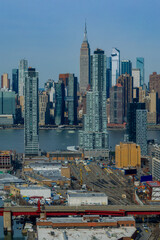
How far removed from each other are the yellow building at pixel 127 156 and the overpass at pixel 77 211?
711 inches

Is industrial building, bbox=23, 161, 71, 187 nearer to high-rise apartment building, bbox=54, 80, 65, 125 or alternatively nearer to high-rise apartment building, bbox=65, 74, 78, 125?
high-rise apartment building, bbox=65, 74, 78, 125

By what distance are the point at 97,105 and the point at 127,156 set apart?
409 inches

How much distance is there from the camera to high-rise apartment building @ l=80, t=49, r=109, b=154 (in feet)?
182

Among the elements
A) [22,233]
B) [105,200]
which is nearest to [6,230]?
[22,233]

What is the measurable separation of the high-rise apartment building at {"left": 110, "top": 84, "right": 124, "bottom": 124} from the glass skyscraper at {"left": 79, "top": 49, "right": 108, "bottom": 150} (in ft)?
161

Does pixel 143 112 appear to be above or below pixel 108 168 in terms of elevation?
above

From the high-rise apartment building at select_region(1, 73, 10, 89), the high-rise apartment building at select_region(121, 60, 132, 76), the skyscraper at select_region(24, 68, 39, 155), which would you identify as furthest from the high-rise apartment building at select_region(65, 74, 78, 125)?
the skyscraper at select_region(24, 68, 39, 155)

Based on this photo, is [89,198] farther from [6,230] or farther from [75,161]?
[75,161]

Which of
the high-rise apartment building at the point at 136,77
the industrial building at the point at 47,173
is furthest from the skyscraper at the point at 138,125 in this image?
the high-rise apartment building at the point at 136,77

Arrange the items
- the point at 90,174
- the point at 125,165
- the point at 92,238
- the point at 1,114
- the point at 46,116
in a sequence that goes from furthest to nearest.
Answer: the point at 1,114, the point at 46,116, the point at 125,165, the point at 90,174, the point at 92,238

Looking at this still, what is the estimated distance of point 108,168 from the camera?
4616cm

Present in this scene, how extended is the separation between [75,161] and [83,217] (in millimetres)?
23893

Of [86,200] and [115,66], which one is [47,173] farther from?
[115,66]

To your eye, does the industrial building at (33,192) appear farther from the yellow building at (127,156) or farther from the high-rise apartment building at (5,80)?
the high-rise apartment building at (5,80)
